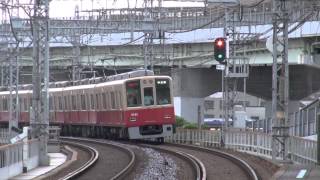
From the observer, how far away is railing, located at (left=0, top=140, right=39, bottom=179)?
19.0m

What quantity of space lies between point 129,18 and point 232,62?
10.5 m

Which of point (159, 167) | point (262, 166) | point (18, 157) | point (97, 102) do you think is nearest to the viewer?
point (18, 157)

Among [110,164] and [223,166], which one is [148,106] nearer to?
[110,164]

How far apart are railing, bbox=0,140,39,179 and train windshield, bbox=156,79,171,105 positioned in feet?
35.7

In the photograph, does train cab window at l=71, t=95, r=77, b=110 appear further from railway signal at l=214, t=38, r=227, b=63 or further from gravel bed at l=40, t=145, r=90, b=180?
railway signal at l=214, t=38, r=227, b=63

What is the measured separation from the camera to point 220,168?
899 inches

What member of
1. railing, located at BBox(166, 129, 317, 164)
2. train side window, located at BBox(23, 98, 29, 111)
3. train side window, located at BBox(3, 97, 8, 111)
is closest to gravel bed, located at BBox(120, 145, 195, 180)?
railing, located at BBox(166, 129, 317, 164)

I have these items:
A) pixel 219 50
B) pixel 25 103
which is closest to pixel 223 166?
pixel 219 50

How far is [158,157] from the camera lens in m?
26.7

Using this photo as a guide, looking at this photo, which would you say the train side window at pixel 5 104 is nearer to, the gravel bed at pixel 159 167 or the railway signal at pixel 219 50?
the gravel bed at pixel 159 167

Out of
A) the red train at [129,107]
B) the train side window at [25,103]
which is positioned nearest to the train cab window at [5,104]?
the train side window at [25,103]

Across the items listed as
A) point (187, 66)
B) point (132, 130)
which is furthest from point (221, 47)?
point (187, 66)

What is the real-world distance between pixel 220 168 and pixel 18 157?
623 centimetres

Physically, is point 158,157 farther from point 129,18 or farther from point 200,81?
point 200,81
